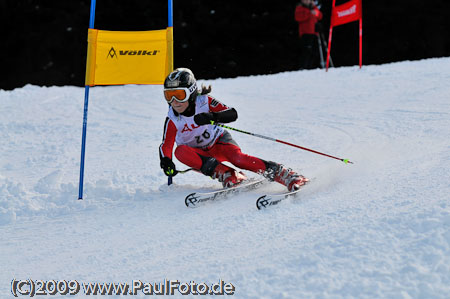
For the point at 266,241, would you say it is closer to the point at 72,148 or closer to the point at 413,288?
the point at 413,288

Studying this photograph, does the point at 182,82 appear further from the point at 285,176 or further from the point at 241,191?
the point at 285,176

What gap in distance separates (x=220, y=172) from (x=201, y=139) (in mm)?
366

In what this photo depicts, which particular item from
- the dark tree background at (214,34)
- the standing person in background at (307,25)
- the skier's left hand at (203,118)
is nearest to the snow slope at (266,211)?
the skier's left hand at (203,118)

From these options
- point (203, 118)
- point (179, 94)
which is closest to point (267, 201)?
point (203, 118)

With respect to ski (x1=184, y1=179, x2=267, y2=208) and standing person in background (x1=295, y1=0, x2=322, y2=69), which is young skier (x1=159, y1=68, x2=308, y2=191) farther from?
standing person in background (x1=295, y1=0, x2=322, y2=69)

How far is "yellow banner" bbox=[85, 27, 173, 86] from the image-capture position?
4.59 m

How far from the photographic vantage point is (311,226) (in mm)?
3115

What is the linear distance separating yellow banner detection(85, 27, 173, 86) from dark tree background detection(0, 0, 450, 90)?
510 inches

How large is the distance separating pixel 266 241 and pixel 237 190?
121cm

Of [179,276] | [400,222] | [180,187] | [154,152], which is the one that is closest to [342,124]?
[154,152]

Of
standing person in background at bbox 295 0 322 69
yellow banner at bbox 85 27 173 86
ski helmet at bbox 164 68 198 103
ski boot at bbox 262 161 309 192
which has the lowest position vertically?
ski boot at bbox 262 161 309 192

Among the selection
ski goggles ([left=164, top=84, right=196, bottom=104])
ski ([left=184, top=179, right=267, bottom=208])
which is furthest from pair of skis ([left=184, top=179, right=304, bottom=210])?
ski goggles ([left=164, top=84, right=196, bottom=104])

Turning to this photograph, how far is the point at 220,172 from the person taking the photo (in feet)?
14.3

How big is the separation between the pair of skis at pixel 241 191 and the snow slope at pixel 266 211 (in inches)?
3.1
